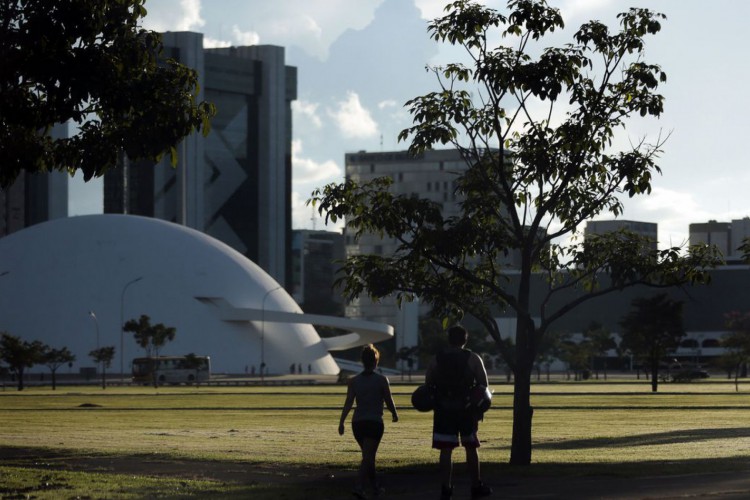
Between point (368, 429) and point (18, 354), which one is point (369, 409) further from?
point (18, 354)

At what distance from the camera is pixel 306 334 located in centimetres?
16700

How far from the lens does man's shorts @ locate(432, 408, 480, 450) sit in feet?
53.4

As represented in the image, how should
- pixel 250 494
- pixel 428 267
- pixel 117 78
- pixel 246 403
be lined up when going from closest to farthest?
1. pixel 250 494
2. pixel 117 78
3. pixel 428 267
4. pixel 246 403

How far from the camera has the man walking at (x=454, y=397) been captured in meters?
16.3

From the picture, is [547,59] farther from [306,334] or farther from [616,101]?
[306,334]

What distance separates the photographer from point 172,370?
4783 inches

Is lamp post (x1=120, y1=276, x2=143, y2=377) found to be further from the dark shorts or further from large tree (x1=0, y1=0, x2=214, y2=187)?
the dark shorts

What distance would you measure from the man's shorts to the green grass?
2616mm

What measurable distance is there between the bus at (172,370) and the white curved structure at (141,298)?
82.0 feet

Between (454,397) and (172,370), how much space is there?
351 feet

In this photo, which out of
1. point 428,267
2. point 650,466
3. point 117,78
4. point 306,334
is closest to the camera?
point 117,78

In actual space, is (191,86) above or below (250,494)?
above

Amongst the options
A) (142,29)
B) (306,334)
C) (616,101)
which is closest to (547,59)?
(616,101)

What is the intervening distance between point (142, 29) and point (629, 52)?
26.5 feet
